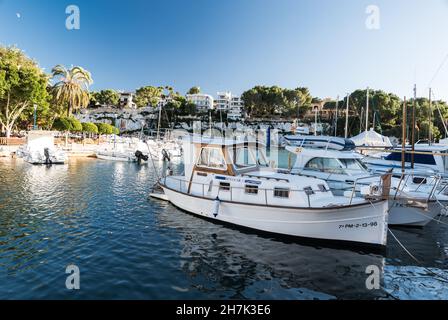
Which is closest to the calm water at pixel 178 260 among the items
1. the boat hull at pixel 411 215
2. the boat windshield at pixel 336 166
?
the boat hull at pixel 411 215

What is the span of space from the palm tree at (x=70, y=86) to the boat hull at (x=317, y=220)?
5835 cm

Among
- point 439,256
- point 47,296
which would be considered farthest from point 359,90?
point 47,296

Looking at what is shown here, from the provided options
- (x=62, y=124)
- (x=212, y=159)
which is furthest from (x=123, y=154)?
(x=212, y=159)

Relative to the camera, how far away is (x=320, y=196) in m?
13.0

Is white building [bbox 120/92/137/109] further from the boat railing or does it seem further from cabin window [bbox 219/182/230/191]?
cabin window [bbox 219/182/230/191]

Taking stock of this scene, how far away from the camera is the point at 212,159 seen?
1528 centimetres

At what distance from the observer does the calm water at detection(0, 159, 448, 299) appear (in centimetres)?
872

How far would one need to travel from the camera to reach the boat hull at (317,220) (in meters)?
11.4

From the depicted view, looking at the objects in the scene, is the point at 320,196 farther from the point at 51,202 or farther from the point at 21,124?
the point at 21,124

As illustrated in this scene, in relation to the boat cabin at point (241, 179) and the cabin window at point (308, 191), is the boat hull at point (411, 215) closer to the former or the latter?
the boat cabin at point (241, 179)

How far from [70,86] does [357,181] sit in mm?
62515

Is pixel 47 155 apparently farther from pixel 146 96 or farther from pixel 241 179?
pixel 146 96

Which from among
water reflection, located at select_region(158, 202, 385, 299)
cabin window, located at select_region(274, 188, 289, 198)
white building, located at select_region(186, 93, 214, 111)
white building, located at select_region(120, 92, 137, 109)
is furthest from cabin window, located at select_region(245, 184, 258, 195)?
white building, located at select_region(186, 93, 214, 111)

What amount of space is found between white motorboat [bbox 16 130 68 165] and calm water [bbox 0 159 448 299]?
67.8 ft
